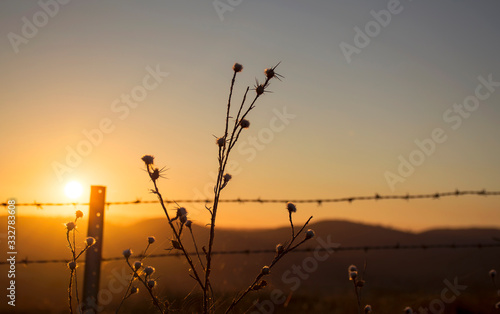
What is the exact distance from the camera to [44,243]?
35312 mm

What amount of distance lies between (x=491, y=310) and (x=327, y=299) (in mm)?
2012

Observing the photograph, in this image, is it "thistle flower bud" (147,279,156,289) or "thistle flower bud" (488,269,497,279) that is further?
"thistle flower bud" (488,269,497,279)

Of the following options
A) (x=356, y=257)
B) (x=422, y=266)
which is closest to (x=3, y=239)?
(x=422, y=266)

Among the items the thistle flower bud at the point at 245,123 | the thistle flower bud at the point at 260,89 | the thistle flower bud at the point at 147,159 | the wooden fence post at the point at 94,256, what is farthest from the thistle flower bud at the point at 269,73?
the wooden fence post at the point at 94,256

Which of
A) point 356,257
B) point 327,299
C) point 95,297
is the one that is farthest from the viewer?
point 356,257

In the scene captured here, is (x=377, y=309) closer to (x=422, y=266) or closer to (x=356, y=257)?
(x=422, y=266)

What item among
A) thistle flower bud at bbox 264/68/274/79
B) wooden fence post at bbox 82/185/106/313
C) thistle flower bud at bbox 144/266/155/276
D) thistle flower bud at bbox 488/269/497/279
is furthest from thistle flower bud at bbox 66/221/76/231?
thistle flower bud at bbox 488/269/497/279

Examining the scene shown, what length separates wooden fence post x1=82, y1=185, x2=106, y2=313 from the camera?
408 cm

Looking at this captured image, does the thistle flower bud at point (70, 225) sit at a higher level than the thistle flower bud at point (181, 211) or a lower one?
higher

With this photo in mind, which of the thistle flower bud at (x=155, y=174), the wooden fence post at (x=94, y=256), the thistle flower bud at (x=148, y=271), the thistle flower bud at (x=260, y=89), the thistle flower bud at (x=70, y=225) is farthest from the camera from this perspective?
the wooden fence post at (x=94, y=256)

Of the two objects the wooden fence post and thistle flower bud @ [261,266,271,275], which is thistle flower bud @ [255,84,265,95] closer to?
thistle flower bud @ [261,266,271,275]

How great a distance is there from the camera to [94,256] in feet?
13.8

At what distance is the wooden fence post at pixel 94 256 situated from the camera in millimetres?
4078

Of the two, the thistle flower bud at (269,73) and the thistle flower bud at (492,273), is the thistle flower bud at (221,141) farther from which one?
the thistle flower bud at (492,273)
